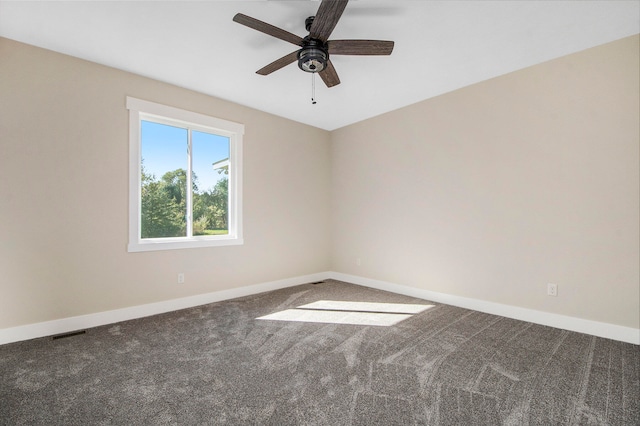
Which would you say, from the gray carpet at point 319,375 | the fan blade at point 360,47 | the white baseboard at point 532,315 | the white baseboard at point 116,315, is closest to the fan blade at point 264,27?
the fan blade at point 360,47

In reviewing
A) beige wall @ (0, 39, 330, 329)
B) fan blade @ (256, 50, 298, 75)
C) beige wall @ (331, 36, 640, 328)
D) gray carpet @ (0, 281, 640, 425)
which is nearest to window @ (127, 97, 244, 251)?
beige wall @ (0, 39, 330, 329)

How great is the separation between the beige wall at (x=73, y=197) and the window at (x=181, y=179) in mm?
106

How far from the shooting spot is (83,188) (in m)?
3.00

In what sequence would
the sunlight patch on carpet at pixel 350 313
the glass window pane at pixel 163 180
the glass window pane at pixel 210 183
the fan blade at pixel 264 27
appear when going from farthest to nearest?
the glass window pane at pixel 210 183 < the glass window pane at pixel 163 180 < the sunlight patch on carpet at pixel 350 313 < the fan blade at pixel 264 27

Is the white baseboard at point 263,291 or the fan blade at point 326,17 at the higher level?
the fan blade at point 326,17

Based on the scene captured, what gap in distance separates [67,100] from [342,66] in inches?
110

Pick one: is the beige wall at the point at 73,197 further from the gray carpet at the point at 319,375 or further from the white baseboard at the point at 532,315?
the white baseboard at the point at 532,315

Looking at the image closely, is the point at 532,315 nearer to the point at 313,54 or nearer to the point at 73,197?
the point at 313,54

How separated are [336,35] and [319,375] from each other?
2800 millimetres

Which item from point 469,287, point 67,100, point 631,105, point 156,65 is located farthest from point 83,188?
point 631,105

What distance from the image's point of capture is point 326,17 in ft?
6.48

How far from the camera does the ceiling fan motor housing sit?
229cm

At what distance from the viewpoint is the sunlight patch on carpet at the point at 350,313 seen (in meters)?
3.24

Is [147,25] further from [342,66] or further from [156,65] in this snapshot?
[342,66]
